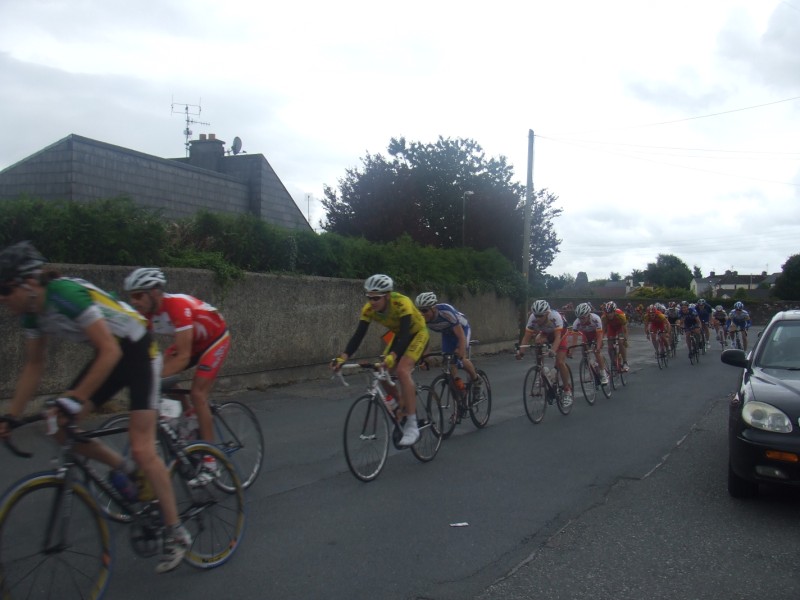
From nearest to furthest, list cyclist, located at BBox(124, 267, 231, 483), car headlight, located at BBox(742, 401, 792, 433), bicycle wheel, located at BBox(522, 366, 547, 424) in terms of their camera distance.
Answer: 1. cyclist, located at BBox(124, 267, 231, 483)
2. car headlight, located at BBox(742, 401, 792, 433)
3. bicycle wheel, located at BBox(522, 366, 547, 424)

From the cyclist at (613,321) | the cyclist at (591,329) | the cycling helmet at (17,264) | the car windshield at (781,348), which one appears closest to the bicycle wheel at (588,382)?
the cyclist at (591,329)

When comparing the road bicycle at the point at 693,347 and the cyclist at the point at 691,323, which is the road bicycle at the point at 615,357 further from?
the cyclist at the point at 691,323

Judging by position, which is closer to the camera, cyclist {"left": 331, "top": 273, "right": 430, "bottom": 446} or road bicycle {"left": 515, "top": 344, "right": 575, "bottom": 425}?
cyclist {"left": 331, "top": 273, "right": 430, "bottom": 446}

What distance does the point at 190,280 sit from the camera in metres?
11.6

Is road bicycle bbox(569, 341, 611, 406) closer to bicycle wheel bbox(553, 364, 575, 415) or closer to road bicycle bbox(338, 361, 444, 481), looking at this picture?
bicycle wheel bbox(553, 364, 575, 415)

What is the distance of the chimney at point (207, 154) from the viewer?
86.0 feet

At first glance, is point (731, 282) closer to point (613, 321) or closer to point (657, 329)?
point (657, 329)

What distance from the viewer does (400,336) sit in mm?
7039

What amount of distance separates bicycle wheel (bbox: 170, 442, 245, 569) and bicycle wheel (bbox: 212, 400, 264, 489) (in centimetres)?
143

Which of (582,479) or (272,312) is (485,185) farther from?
(582,479)

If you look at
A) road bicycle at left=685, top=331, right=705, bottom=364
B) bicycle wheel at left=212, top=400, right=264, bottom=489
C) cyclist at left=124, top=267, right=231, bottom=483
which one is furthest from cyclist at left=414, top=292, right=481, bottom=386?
road bicycle at left=685, top=331, right=705, bottom=364

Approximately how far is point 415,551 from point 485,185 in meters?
39.3

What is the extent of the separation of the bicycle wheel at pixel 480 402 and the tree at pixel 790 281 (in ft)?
306

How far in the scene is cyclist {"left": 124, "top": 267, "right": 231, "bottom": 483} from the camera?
16.9 feet
